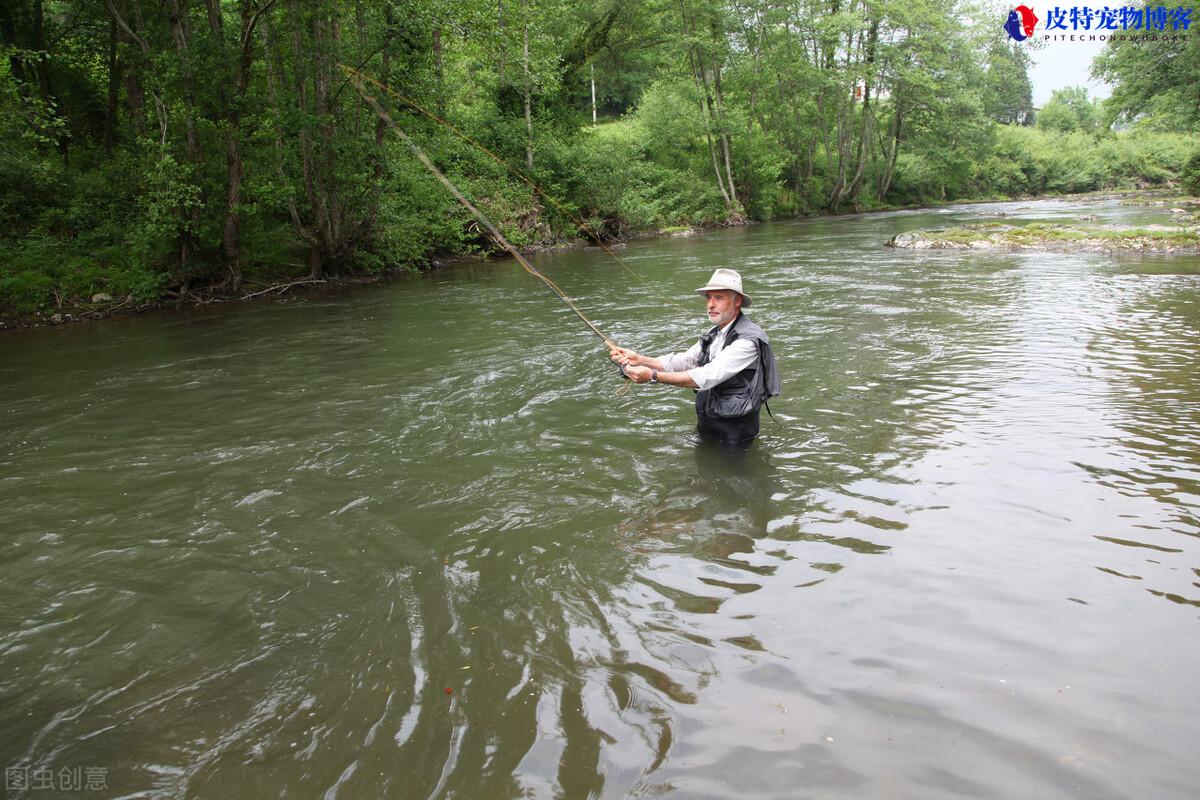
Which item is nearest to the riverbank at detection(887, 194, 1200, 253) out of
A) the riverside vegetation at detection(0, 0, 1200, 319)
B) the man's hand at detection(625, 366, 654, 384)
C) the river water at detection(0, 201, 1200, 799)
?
the riverside vegetation at detection(0, 0, 1200, 319)

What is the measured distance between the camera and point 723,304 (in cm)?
545

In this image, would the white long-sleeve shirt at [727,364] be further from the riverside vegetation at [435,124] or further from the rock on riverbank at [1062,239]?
the rock on riverbank at [1062,239]

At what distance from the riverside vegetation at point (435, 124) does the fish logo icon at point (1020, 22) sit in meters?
0.78

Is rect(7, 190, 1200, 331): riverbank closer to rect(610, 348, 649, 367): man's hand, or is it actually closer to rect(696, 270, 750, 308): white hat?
rect(610, 348, 649, 367): man's hand

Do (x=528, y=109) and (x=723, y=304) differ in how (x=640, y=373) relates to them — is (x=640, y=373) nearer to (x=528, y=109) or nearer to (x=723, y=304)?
(x=723, y=304)

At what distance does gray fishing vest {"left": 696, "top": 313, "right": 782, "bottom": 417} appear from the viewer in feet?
17.9

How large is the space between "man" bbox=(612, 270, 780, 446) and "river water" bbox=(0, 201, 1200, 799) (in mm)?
337

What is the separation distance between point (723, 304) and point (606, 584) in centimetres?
243

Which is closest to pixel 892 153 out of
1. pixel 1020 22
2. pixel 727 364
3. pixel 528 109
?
pixel 1020 22

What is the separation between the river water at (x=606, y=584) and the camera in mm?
2727

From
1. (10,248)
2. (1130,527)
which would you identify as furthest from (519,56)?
(1130,527)

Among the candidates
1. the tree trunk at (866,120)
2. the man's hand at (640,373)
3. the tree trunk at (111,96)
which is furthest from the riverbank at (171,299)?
the tree trunk at (866,120)

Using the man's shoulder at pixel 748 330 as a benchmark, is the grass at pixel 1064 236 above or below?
above

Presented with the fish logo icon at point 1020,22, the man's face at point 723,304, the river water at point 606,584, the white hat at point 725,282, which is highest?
the fish logo icon at point 1020,22
